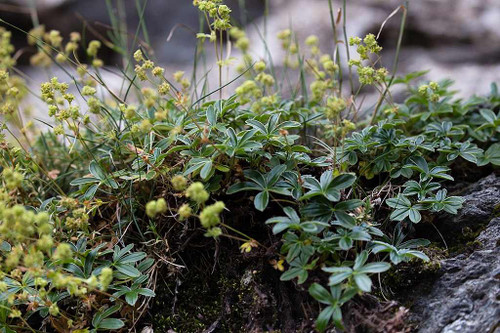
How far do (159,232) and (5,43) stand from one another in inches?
49.0

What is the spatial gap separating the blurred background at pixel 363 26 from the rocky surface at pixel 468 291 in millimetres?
1835

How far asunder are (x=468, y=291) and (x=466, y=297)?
21mm

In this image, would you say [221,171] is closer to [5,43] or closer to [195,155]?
[195,155]

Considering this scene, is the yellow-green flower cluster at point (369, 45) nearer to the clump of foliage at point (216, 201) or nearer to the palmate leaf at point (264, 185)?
the clump of foliage at point (216, 201)

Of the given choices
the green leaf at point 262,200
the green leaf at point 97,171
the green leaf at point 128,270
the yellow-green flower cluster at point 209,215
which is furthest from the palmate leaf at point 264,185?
the green leaf at point 97,171

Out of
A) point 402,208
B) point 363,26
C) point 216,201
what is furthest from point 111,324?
point 363,26

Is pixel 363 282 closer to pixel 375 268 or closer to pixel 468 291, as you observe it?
pixel 375 268

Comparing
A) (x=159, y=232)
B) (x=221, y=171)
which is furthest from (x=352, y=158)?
(x=159, y=232)

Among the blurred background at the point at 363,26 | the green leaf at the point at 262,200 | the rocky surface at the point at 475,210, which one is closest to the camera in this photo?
the green leaf at the point at 262,200

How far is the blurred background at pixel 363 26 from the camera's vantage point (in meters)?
3.61

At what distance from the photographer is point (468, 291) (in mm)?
1364

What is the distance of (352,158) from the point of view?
5.46ft

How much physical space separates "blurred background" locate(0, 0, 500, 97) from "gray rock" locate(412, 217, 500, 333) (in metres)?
1.98

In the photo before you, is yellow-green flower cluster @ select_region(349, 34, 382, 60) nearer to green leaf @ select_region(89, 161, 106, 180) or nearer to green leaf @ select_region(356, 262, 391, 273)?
green leaf @ select_region(356, 262, 391, 273)
